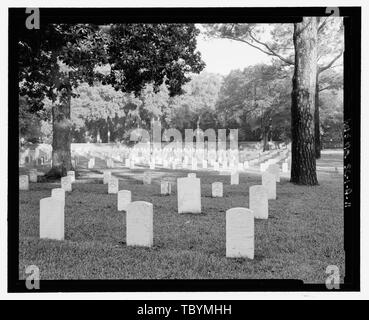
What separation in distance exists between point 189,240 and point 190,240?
15 millimetres

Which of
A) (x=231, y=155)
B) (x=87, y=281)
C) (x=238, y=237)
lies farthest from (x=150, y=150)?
(x=87, y=281)

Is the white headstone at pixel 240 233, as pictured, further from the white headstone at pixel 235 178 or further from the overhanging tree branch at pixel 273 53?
the white headstone at pixel 235 178

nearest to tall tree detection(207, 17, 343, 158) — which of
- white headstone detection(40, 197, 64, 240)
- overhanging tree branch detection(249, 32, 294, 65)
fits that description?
overhanging tree branch detection(249, 32, 294, 65)

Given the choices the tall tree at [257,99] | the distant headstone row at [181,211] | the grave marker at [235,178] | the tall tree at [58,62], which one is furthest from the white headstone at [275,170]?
the tall tree at [58,62]

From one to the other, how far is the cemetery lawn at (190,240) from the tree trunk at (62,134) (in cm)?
51

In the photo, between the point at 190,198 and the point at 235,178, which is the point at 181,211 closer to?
the point at 190,198

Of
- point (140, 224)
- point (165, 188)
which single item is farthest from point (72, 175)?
point (140, 224)

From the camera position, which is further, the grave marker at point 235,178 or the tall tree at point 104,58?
the grave marker at point 235,178

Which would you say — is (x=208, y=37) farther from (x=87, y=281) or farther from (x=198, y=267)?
(x=87, y=281)

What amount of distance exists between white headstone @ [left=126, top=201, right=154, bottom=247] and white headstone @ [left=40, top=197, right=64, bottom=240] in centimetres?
114

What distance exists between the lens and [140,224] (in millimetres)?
6234

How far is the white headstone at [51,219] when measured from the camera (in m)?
6.61

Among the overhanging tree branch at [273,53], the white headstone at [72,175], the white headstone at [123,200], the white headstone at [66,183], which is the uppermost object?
the overhanging tree branch at [273,53]

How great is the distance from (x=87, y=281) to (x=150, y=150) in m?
4.66
